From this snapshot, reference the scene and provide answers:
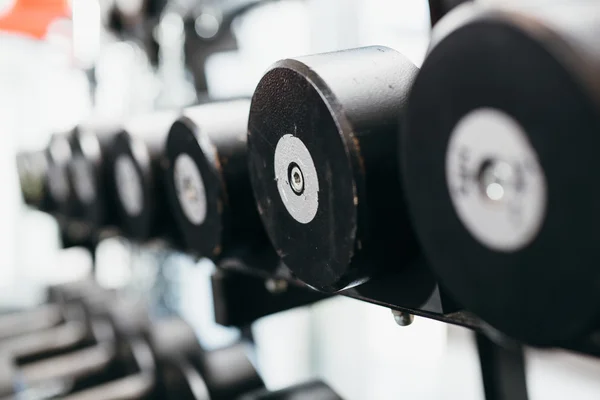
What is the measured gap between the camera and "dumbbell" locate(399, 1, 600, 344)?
27 cm

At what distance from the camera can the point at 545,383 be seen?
133 centimetres

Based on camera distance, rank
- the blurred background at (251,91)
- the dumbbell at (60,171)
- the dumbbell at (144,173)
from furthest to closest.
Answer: the blurred background at (251,91) → the dumbbell at (60,171) → the dumbbell at (144,173)

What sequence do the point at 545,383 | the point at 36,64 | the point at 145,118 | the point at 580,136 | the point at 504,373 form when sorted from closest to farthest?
the point at 580,136
the point at 504,373
the point at 145,118
the point at 545,383
the point at 36,64

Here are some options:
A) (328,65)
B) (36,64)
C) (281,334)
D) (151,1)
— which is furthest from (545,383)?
(36,64)

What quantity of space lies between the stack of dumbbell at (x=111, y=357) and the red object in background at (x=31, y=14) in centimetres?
76

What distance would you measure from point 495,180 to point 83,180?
908 millimetres

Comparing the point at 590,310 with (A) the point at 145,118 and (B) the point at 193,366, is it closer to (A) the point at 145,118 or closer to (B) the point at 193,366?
(A) the point at 145,118

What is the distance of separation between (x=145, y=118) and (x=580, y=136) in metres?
0.72

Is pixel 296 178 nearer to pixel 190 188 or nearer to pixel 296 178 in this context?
pixel 296 178

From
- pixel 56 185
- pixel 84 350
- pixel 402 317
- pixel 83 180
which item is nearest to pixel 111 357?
pixel 84 350

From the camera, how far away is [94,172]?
3.25 feet

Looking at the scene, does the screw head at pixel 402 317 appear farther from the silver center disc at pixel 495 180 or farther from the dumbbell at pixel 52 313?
the dumbbell at pixel 52 313

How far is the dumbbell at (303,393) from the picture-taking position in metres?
0.85

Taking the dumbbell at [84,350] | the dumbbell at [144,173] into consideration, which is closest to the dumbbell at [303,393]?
the dumbbell at [144,173]
